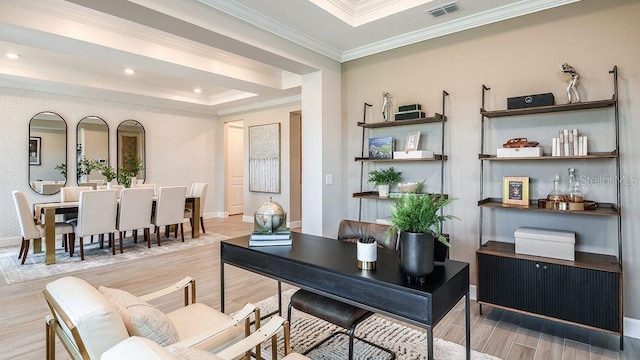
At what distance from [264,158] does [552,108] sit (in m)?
5.54

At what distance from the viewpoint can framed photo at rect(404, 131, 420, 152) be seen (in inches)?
135

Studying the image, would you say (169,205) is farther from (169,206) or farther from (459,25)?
(459,25)

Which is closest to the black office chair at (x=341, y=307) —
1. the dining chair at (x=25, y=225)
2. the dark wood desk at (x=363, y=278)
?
the dark wood desk at (x=363, y=278)

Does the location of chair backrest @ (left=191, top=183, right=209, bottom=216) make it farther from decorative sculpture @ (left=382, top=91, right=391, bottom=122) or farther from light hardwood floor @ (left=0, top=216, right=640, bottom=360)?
decorative sculpture @ (left=382, top=91, right=391, bottom=122)

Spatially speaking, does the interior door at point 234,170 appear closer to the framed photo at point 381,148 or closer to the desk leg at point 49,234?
the desk leg at point 49,234

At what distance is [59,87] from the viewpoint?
218 inches

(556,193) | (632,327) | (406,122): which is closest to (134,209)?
(406,122)

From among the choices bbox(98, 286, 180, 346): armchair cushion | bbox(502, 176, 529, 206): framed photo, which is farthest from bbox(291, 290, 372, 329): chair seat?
bbox(502, 176, 529, 206): framed photo

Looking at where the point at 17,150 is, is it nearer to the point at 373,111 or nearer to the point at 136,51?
the point at 136,51

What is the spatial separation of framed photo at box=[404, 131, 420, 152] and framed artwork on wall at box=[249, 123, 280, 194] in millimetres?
3865

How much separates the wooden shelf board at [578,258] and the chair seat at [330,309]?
1414 mm

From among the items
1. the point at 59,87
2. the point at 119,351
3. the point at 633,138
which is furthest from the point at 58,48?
the point at 633,138

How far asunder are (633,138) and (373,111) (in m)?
2.24

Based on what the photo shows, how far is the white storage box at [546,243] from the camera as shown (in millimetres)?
2480
